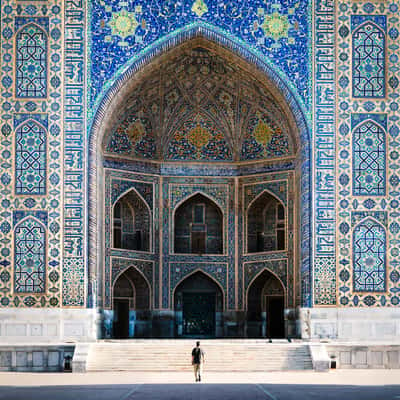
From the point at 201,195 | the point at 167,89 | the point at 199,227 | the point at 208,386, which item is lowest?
the point at 208,386

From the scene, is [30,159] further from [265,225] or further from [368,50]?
[368,50]

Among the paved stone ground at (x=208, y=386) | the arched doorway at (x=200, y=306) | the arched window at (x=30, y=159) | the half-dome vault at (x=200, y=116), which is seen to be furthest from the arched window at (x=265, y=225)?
the arched window at (x=30, y=159)

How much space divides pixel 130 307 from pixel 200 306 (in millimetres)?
1570

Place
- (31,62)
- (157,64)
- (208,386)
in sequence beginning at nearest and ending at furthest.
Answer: (208,386) < (31,62) < (157,64)

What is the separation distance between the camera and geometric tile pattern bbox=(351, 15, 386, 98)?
18.3m

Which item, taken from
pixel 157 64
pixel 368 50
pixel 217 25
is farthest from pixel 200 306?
pixel 368 50

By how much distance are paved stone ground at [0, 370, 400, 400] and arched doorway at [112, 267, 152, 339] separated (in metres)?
4.16

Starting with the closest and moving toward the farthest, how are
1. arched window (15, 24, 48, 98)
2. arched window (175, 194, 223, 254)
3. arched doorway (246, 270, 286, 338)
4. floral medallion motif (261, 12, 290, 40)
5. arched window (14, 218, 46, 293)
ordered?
arched window (14, 218, 46, 293)
arched window (15, 24, 48, 98)
floral medallion motif (261, 12, 290, 40)
arched doorway (246, 270, 286, 338)
arched window (175, 194, 223, 254)

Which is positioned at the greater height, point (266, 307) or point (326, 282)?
point (326, 282)

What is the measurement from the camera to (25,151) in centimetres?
1797

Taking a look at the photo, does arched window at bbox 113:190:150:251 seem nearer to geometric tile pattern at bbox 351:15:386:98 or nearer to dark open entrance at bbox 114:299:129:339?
dark open entrance at bbox 114:299:129:339

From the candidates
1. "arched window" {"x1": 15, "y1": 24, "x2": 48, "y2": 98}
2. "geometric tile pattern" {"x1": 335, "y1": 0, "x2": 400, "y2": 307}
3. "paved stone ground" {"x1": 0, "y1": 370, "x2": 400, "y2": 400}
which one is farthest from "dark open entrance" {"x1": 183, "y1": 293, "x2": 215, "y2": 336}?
"arched window" {"x1": 15, "y1": 24, "x2": 48, "y2": 98}

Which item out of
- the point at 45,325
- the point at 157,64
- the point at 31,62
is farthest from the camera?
the point at 157,64

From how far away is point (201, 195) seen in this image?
20688 mm
